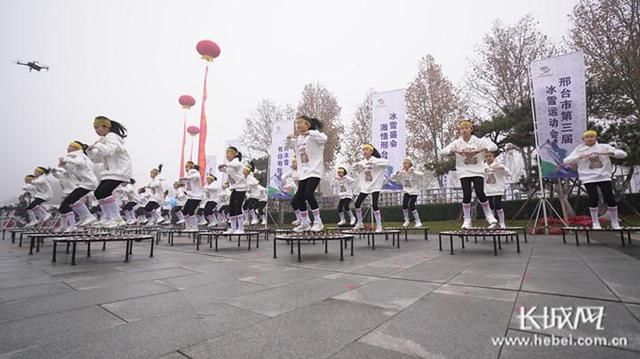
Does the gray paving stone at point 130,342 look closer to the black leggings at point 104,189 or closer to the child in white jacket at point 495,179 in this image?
A: the black leggings at point 104,189

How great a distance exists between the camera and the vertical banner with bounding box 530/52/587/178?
352 inches

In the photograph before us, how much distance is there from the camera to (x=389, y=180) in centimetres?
1214

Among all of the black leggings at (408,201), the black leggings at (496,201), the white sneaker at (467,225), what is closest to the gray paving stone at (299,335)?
the white sneaker at (467,225)

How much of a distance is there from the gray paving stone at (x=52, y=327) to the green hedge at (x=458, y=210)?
1501 cm

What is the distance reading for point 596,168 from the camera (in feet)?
21.9

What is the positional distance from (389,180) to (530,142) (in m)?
5.89

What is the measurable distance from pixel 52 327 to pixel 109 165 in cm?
514

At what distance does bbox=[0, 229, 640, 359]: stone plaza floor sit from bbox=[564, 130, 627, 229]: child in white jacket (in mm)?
3560

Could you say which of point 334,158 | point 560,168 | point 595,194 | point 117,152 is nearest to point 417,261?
point 595,194

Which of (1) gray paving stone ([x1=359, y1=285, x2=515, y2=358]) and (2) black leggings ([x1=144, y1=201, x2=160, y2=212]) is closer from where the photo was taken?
(1) gray paving stone ([x1=359, y1=285, x2=515, y2=358])

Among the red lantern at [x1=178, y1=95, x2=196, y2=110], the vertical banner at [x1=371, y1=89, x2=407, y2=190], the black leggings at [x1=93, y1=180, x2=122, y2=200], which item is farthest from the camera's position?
the red lantern at [x1=178, y1=95, x2=196, y2=110]

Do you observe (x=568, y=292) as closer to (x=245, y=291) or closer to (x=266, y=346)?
(x=266, y=346)

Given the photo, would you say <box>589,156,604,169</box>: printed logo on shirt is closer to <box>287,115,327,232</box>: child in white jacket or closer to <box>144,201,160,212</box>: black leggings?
<box>287,115,327,232</box>: child in white jacket

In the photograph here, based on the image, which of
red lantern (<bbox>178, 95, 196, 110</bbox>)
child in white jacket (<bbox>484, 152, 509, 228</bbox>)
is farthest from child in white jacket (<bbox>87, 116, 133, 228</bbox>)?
red lantern (<bbox>178, 95, 196, 110</bbox>)
